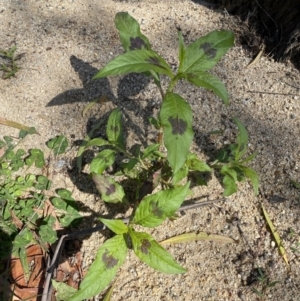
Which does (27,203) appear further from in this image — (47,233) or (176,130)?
(176,130)

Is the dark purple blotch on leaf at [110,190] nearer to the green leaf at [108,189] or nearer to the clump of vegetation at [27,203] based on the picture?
the green leaf at [108,189]

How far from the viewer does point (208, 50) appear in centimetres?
146

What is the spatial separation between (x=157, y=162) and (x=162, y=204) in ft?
1.48

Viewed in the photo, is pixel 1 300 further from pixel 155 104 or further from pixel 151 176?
pixel 155 104

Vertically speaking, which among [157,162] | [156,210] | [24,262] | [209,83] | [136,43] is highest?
[209,83]

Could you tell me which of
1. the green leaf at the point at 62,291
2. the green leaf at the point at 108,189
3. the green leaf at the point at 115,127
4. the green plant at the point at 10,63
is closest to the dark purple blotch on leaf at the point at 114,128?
the green leaf at the point at 115,127

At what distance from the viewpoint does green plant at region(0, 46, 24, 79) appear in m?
2.13

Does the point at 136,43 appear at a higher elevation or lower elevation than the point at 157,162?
higher

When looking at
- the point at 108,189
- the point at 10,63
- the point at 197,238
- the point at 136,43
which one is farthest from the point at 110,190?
the point at 10,63

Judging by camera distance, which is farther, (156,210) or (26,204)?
(26,204)

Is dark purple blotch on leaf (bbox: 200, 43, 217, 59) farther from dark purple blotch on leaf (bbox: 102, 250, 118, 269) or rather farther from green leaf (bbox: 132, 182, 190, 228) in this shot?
Result: dark purple blotch on leaf (bbox: 102, 250, 118, 269)

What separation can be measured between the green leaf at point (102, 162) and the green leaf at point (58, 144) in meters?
0.37

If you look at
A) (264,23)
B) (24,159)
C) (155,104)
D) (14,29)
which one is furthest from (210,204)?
(14,29)

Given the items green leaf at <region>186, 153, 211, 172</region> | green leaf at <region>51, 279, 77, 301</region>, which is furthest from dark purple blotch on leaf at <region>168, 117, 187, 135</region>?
green leaf at <region>51, 279, 77, 301</region>
